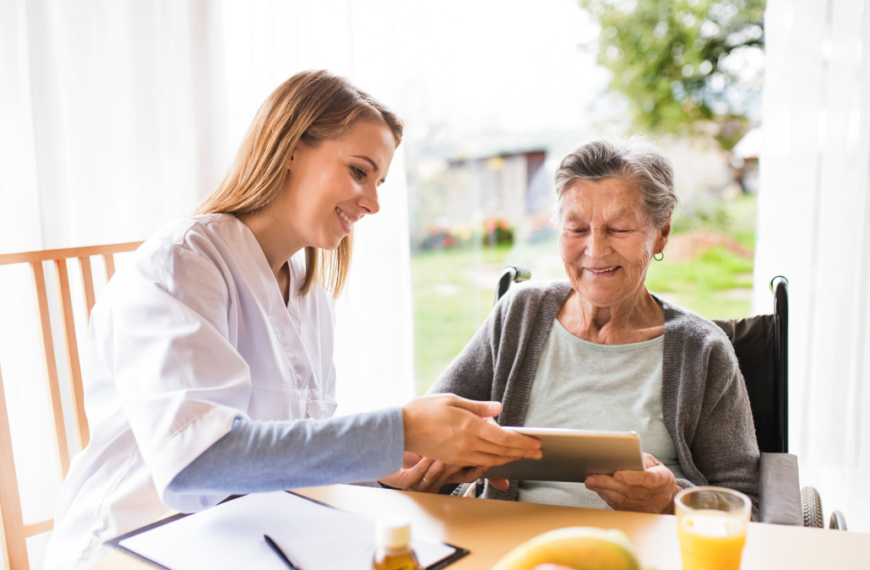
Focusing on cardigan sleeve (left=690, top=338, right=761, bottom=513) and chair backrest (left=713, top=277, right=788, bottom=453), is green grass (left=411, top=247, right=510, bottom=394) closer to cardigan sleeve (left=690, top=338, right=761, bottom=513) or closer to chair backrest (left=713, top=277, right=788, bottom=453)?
chair backrest (left=713, top=277, right=788, bottom=453)

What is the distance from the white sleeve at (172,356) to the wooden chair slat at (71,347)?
21.1 inches

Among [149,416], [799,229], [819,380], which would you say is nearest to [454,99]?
[799,229]

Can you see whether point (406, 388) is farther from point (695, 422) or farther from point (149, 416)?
point (149, 416)

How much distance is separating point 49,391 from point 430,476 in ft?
3.15

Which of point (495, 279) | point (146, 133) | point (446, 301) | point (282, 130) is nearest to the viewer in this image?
point (282, 130)

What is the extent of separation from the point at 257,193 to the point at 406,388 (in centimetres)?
148

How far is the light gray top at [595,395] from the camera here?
53.1 inches

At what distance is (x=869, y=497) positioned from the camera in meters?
2.14

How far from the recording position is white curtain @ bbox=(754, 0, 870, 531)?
81.4 inches

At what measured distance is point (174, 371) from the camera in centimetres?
89

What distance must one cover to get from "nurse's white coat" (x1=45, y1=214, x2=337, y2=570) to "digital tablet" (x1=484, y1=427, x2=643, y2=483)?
0.43 metres

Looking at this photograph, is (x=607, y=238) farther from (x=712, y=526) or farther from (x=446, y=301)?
(x=446, y=301)

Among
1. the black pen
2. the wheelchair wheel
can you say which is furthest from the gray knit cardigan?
the black pen

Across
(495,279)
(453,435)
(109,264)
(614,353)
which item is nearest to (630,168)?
(614,353)
